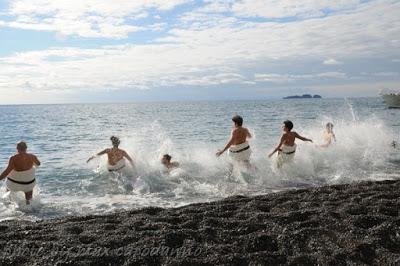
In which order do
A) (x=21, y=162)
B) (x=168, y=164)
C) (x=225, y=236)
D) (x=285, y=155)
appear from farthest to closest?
(x=168, y=164), (x=285, y=155), (x=21, y=162), (x=225, y=236)

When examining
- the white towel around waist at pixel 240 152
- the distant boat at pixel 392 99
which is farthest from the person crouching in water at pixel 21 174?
the distant boat at pixel 392 99

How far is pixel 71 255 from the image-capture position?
492 cm

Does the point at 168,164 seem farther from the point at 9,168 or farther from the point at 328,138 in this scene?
the point at 328,138

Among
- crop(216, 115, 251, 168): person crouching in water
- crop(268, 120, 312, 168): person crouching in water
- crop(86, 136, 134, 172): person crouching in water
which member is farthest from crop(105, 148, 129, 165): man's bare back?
crop(268, 120, 312, 168): person crouching in water

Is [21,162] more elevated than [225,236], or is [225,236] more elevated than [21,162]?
[21,162]

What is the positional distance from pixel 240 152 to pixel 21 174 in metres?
5.83

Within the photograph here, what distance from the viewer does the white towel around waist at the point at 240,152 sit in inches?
478

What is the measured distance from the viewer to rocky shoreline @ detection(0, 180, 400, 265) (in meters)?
4.81

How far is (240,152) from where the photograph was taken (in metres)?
12.2

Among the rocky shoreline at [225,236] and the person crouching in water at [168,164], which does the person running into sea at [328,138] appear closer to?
the person crouching in water at [168,164]

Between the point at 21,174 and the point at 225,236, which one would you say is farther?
the point at 21,174

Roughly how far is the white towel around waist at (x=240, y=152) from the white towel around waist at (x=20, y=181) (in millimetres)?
5447

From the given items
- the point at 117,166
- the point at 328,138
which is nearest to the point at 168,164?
the point at 117,166

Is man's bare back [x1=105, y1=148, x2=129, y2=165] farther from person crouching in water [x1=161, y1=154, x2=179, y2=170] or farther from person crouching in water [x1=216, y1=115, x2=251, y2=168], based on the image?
person crouching in water [x1=216, y1=115, x2=251, y2=168]
